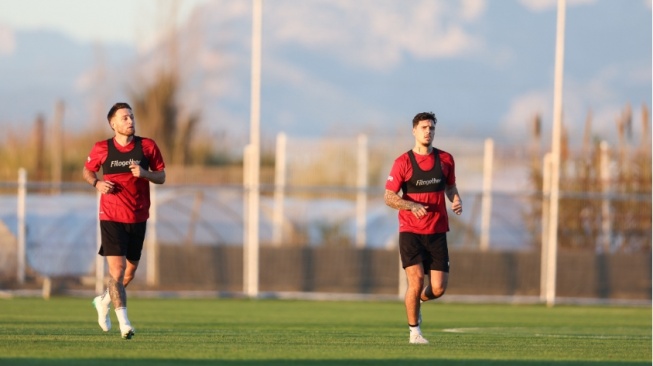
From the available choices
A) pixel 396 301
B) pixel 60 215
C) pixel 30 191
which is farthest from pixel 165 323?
pixel 30 191

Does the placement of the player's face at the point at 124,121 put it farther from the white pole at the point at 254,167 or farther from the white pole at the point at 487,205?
the white pole at the point at 487,205

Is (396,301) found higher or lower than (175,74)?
lower

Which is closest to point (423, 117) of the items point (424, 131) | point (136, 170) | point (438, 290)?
point (424, 131)

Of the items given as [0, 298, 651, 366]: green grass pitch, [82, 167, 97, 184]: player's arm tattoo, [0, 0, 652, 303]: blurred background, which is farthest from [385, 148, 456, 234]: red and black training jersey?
[0, 0, 652, 303]: blurred background

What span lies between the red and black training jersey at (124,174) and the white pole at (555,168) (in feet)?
44.2

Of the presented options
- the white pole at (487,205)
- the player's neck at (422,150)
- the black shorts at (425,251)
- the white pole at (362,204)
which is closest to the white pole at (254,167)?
the white pole at (362,204)

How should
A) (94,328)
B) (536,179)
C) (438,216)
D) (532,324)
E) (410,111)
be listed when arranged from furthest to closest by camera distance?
(410,111), (536,179), (532,324), (94,328), (438,216)

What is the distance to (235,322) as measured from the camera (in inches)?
727

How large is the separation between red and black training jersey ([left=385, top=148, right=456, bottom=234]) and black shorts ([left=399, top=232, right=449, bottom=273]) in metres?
0.06

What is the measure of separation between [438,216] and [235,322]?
5.02 m

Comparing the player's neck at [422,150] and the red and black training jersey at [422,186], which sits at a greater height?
the player's neck at [422,150]

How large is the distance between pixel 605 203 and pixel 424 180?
15702 mm

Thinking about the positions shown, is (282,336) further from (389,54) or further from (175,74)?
(389,54)

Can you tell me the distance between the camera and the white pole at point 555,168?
1041 inches
